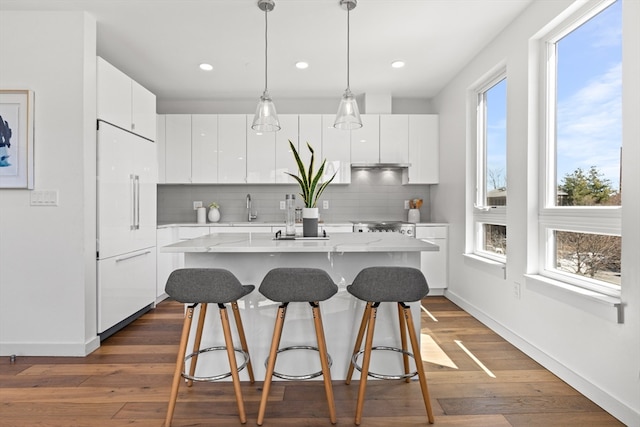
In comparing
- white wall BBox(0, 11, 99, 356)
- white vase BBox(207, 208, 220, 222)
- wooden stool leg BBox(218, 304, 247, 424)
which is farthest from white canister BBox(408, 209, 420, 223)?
white wall BBox(0, 11, 99, 356)

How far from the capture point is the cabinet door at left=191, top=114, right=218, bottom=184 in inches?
197

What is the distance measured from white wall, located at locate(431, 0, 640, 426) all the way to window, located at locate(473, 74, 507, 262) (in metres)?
0.14

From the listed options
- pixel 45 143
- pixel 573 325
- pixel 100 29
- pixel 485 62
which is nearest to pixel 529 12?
pixel 485 62

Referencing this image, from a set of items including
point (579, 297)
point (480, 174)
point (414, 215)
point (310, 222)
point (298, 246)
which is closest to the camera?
point (298, 246)

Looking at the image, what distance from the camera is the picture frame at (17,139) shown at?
2.85m

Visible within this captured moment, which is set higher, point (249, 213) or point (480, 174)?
point (480, 174)

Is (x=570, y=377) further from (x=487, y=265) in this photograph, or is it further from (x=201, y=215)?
(x=201, y=215)

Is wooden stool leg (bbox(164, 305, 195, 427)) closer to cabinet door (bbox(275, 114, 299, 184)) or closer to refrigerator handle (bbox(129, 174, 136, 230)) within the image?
refrigerator handle (bbox(129, 174, 136, 230))

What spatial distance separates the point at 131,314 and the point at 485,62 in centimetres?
409

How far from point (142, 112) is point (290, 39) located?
164cm

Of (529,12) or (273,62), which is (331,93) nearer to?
(273,62)

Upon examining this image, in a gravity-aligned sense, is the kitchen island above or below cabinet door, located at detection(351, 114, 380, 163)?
below

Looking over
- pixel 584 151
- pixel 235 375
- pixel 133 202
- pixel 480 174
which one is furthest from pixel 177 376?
pixel 480 174

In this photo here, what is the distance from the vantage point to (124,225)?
3.42 metres
